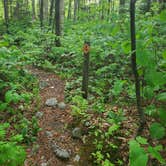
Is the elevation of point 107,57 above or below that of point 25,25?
below

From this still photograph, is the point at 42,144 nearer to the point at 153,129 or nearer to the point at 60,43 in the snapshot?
the point at 153,129

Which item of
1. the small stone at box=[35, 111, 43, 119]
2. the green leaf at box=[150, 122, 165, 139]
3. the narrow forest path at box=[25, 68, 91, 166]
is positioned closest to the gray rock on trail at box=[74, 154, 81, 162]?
the narrow forest path at box=[25, 68, 91, 166]

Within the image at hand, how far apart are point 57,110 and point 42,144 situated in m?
1.30

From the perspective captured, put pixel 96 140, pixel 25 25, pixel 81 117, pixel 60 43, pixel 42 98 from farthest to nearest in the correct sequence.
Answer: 1. pixel 25 25
2. pixel 60 43
3. pixel 42 98
4. pixel 81 117
5. pixel 96 140

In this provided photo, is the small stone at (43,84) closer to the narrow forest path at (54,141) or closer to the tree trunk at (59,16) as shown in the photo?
the narrow forest path at (54,141)

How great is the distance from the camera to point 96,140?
449 centimetres

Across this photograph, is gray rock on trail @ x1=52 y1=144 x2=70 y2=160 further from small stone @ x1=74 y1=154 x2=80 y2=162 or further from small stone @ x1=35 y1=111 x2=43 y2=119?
small stone @ x1=35 y1=111 x2=43 y2=119

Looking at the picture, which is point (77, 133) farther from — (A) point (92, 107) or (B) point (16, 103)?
(B) point (16, 103)

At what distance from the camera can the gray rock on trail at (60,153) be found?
4254mm

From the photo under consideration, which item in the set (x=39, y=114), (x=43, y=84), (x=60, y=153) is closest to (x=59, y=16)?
(x=43, y=84)

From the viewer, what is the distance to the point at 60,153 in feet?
14.1

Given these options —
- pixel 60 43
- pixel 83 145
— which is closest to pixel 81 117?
pixel 83 145

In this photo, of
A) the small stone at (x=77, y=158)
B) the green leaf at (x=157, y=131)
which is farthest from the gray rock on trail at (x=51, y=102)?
the green leaf at (x=157, y=131)

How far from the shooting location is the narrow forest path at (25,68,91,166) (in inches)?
166
